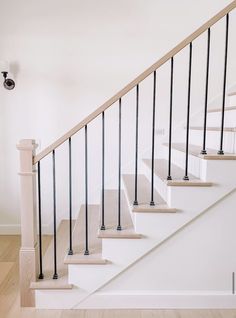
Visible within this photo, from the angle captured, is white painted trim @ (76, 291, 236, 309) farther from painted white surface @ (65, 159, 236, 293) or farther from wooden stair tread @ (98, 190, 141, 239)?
wooden stair tread @ (98, 190, 141, 239)

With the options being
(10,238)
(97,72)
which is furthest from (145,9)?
(10,238)

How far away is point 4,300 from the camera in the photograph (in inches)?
86.9

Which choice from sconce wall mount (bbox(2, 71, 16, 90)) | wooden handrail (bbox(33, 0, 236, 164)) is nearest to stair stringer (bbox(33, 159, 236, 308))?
wooden handrail (bbox(33, 0, 236, 164))

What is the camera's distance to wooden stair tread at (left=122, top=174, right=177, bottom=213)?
2045mm

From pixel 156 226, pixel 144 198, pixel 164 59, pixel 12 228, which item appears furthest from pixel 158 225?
pixel 12 228

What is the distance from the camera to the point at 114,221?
7.63 feet

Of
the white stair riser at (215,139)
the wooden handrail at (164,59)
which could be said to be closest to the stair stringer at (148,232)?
the white stair riser at (215,139)

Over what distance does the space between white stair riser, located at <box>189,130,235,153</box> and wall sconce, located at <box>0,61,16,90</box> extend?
6.76ft

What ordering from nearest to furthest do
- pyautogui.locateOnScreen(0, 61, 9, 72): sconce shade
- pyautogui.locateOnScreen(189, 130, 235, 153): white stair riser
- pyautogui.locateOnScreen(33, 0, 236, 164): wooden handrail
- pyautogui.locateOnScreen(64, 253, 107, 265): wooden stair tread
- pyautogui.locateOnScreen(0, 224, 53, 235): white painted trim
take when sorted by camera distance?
pyautogui.locateOnScreen(33, 0, 236, 164): wooden handrail → pyautogui.locateOnScreen(64, 253, 107, 265): wooden stair tread → pyautogui.locateOnScreen(189, 130, 235, 153): white stair riser → pyautogui.locateOnScreen(0, 61, 9, 72): sconce shade → pyautogui.locateOnScreen(0, 224, 53, 235): white painted trim

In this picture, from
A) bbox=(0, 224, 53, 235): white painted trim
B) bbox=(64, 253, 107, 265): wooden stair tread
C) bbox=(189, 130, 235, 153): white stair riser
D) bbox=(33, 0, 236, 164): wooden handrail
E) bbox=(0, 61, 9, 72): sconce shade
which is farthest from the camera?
bbox=(0, 224, 53, 235): white painted trim

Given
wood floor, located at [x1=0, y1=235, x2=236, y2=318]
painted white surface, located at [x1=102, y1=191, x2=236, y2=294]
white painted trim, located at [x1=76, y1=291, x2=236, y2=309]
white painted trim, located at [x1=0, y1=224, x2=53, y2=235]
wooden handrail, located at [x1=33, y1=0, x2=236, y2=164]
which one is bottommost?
wood floor, located at [x1=0, y1=235, x2=236, y2=318]

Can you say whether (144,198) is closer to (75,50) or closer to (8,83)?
(75,50)

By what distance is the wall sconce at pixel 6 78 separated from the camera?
3.21 m

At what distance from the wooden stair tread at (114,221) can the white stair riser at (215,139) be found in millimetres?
923
